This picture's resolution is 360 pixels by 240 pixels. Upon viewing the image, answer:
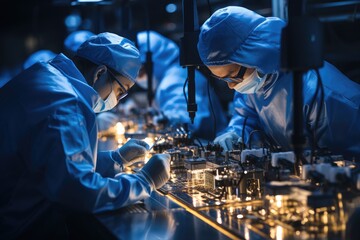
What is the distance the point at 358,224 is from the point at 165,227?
73 cm

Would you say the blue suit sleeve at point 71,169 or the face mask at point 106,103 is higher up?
the face mask at point 106,103

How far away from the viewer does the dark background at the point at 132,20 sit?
14.8ft

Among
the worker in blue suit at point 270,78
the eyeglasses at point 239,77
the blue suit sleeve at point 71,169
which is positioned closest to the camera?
the blue suit sleeve at point 71,169

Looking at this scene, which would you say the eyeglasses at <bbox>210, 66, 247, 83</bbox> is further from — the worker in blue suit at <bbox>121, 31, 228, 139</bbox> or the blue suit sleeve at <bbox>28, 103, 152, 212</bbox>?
the worker in blue suit at <bbox>121, 31, 228, 139</bbox>

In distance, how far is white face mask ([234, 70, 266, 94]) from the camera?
2.98m

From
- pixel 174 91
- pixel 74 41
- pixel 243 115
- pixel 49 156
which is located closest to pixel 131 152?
pixel 49 156

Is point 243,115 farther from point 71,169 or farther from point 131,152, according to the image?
point 71,169

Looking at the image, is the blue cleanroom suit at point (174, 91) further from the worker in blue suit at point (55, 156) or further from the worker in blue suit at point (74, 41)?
the worker in blue suit at point (55, 156)

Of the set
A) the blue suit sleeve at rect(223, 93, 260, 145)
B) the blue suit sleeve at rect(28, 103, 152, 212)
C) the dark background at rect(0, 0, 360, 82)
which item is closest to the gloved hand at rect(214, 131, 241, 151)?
the blue suit sleeve at rect(223, 93, 260, 145)

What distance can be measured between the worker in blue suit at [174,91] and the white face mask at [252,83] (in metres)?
1.48

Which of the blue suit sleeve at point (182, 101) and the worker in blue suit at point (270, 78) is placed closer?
the worker in blue suit at point (270, 78)

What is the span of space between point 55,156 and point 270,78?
164cm

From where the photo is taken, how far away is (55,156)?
6.63 ft

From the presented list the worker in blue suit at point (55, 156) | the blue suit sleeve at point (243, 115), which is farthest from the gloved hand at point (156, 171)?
the blue suit sleeve at point (243, 115)
